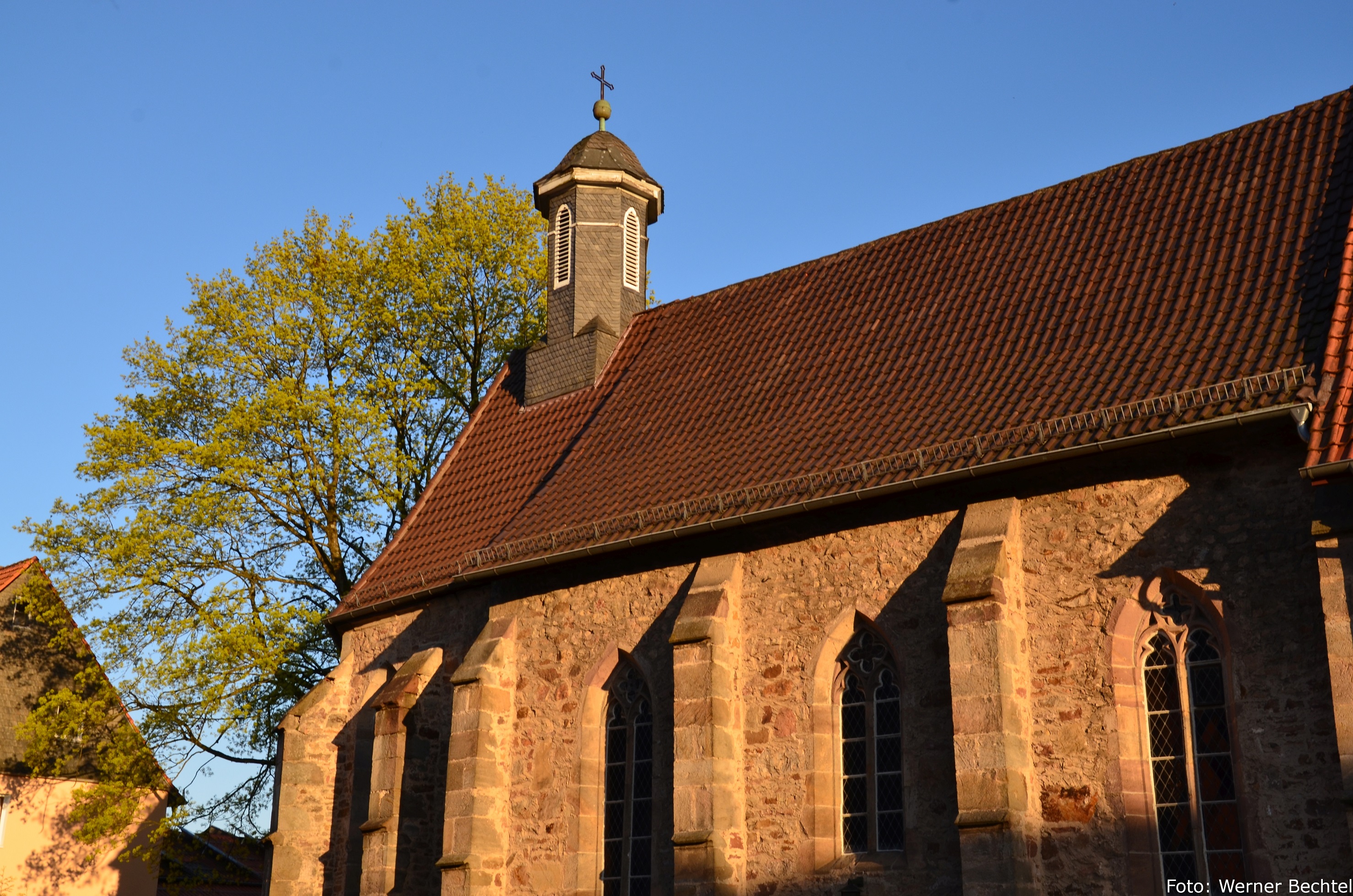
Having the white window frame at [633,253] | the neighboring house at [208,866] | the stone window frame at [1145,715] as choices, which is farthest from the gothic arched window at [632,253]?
the stone window frame at [1145,715]

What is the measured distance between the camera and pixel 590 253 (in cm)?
1961

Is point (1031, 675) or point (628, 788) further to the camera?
point (628, 788)

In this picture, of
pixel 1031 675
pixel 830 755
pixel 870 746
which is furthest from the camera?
pixel 830 755

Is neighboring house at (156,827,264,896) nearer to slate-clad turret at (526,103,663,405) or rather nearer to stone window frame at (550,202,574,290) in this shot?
slate-clad turret at (526,103,663,405)

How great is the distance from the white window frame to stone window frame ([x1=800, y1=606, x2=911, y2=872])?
853cm

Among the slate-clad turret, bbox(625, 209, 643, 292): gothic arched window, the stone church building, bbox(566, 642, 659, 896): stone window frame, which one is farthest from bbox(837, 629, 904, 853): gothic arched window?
bbox(625, 209, 643, 292): gothic arched window

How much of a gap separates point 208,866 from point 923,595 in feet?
55.3

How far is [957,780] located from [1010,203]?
698 cm

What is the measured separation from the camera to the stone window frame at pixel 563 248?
64.2ft

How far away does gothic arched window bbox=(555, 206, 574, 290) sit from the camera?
772 inches

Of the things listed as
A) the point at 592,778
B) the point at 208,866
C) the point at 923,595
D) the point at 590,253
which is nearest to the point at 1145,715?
the point at 923,595

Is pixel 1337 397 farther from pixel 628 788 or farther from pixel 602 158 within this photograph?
pixel 602 158

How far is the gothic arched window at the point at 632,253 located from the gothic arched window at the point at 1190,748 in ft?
34.8

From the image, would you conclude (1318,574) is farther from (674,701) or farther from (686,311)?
(686,311)
